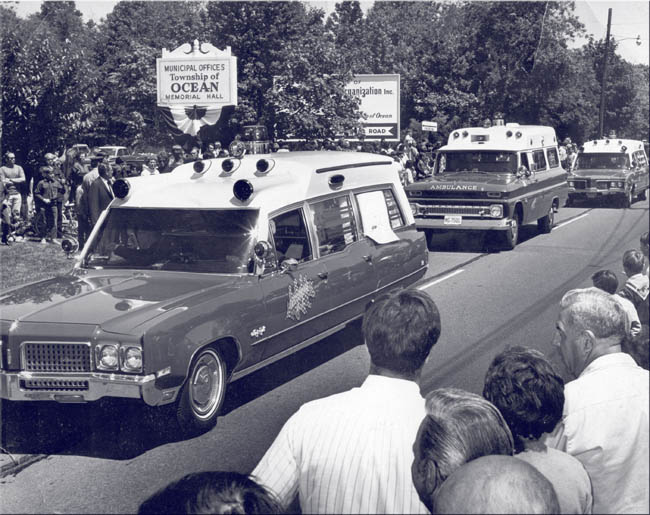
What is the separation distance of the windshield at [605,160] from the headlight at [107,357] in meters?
22.1

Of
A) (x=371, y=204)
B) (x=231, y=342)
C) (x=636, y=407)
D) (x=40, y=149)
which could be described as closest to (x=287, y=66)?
(x=40, y=149)

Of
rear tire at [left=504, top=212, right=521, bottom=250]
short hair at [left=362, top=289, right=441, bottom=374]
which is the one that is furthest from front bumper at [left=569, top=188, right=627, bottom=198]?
short hair at [left=362, top=289, right=441, bottom=374]

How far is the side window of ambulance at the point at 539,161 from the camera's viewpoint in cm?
1824

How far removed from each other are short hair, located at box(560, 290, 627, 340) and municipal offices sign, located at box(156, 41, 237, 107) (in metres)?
13.4

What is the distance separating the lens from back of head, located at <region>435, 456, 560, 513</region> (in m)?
1.75

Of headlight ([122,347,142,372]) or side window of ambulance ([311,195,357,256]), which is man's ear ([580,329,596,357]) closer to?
headlight ([122,347,142,372])

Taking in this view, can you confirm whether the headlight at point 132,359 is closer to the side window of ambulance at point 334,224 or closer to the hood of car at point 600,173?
the side window of ambulance at point 334,224

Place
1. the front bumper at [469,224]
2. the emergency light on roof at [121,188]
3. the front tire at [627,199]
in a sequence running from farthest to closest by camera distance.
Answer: the front tire at [627,199] → the front bumper at [469,224] → the emergency light on roof at [121,188]

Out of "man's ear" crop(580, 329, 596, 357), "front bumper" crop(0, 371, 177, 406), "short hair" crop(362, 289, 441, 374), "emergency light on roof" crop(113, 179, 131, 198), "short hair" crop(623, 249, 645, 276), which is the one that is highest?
"emergency light on roof" crop(113, 179, 131, 198)

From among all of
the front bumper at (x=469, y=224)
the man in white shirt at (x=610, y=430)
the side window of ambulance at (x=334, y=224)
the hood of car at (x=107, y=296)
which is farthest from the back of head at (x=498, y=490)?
the front bumper at (x=469, y=224)

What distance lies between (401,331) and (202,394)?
3.54 metres

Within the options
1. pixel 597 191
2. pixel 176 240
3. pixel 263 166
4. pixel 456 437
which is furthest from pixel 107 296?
pixel 597 191

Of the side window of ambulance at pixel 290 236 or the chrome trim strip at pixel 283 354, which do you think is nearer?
the chrome trim strip at pixel 283 354

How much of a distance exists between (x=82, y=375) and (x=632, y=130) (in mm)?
55711
